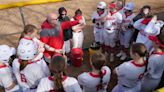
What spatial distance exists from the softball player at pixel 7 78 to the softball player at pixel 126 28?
3104 mm

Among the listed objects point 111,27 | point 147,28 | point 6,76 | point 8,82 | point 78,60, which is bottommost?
point 78,60

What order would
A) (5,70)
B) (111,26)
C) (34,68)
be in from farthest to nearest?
(111,26)
(5,70)
(34,68)

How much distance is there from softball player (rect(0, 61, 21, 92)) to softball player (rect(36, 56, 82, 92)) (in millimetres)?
948

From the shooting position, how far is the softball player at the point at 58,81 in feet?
10.9

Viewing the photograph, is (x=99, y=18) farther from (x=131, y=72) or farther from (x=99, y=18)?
(x=131, y=72)

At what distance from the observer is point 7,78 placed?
4234 millimetres

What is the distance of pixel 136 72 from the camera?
3924mm

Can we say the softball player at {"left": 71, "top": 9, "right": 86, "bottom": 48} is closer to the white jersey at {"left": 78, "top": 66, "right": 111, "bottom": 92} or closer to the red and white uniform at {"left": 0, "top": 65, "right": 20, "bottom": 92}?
the red and white uniform at {"left": 0, "top": 65, "right": 20, "bottom": 92}

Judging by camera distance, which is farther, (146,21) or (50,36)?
(146,21)

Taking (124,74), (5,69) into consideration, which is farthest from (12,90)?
(124,74)

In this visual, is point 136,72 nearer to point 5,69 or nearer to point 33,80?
point 33,80

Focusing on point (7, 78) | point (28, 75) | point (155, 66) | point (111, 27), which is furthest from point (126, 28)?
point (7, 78)

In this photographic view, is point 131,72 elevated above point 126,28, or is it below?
below

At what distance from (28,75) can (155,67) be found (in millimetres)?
2048
